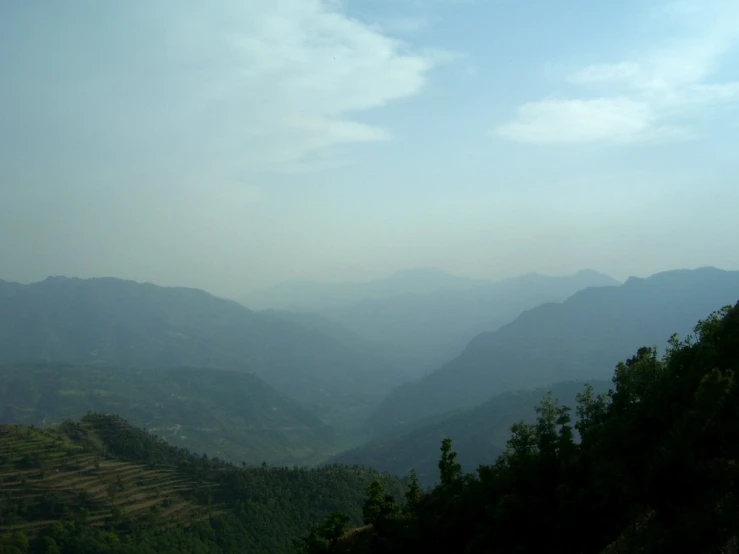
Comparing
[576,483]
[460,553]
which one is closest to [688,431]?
[576,483]

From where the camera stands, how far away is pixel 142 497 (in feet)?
375

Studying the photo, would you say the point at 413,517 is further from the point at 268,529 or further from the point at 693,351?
the point at 268,529

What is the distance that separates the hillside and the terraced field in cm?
20

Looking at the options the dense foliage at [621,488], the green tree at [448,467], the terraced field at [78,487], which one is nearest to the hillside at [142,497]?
the terraced field at [78,487]

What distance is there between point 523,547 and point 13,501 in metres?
110

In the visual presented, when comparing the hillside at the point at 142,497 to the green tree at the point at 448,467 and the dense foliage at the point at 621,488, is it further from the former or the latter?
the dense foliage at the point at 621,488

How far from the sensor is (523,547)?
97.3ft

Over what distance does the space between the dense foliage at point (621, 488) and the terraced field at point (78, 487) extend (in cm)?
7835

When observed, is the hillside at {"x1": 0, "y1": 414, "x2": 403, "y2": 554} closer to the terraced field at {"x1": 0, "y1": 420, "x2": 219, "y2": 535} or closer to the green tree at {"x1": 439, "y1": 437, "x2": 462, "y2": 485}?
the terraced field at {"x1": 0, "y1": 420, "x2": 219, "y2": 535}

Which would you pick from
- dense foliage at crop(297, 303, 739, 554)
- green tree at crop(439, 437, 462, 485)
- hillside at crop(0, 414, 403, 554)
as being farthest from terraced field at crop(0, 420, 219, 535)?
green tree at crop(439, 437, 462, 485)

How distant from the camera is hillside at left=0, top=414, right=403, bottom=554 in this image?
3706 inches

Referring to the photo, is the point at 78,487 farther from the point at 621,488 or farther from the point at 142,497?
the point at 621,488

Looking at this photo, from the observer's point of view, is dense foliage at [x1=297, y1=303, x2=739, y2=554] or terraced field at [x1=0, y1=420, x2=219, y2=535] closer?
dense foliage at [x1=297, y1=303, x2=739, y2=554]

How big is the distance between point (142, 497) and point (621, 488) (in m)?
114
